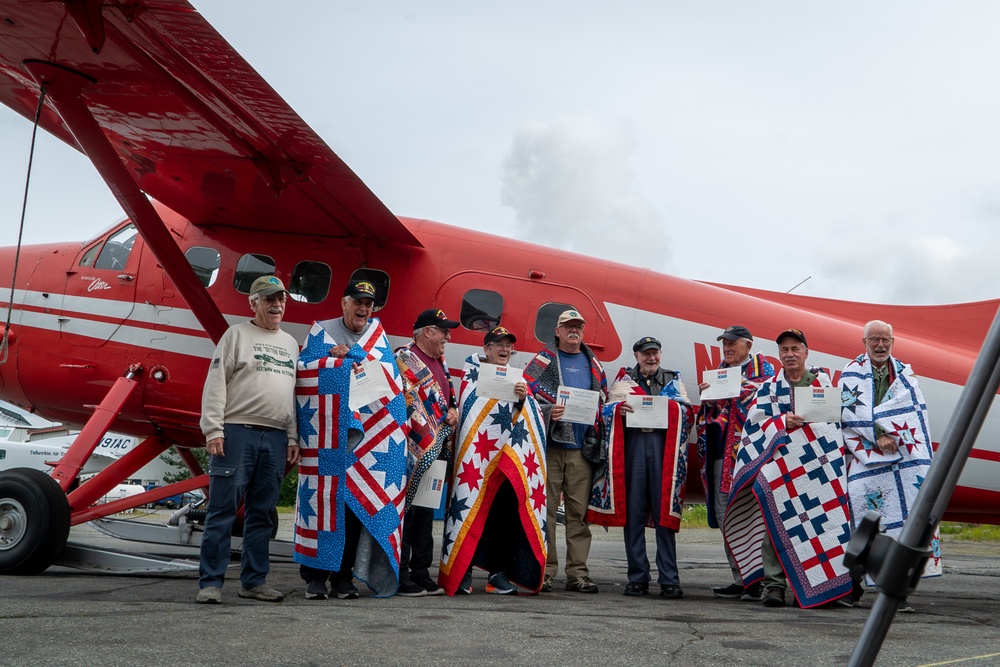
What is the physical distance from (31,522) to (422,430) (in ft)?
9.88

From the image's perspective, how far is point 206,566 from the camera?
509 centimetres

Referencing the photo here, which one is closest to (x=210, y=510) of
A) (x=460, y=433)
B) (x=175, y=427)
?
(x=460, y=433)

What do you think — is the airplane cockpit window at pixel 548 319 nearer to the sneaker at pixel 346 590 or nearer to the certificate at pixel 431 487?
the certificate at pixel 431 487

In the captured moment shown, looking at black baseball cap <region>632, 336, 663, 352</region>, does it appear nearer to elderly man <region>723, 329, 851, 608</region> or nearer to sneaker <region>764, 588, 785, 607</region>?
elderly man <region>723, 329, 851, 608</region>

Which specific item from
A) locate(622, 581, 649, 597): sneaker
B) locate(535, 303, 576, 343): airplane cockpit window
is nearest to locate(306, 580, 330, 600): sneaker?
locate(622, 581, 649, 597): sneaker

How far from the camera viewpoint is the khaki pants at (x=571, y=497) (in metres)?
6.80

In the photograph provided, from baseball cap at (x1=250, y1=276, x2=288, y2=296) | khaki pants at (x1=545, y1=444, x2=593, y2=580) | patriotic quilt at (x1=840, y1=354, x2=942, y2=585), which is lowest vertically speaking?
khaki pants at (x1=545, y1=444, x2=593, y2=580)

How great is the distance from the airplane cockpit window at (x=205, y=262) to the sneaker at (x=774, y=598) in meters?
5.39

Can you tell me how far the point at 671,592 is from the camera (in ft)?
21.9

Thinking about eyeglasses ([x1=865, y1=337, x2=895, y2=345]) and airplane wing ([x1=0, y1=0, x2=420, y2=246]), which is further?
eyeglasses ([x1=865, y1=337, x2=895, y2=345])

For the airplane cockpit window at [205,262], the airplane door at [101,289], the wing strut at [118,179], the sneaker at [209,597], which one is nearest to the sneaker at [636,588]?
the sneaker at [209,597]

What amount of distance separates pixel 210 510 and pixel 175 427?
2938 mm

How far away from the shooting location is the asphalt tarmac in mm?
3531

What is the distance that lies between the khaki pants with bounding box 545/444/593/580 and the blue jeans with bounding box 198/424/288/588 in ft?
7.48
